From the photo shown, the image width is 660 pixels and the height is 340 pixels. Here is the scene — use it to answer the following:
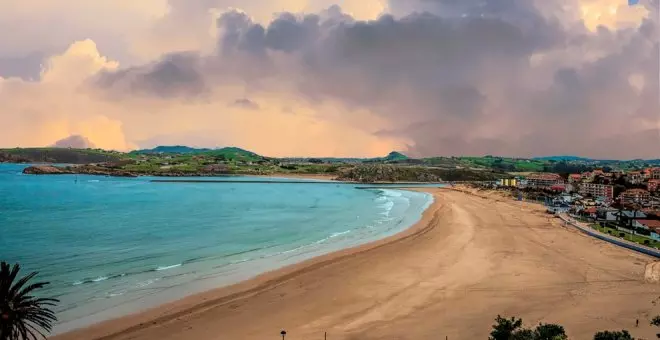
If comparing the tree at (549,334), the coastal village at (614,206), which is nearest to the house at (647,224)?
the coastal village at (614,206)

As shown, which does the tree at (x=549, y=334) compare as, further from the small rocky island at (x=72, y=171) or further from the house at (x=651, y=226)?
the small rocky island at (x=72, y=171)

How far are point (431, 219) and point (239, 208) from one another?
110ft

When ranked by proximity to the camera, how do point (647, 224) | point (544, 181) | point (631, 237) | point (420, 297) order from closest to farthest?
point (420, 297), point (631, 237), point (647, 224), point (544, 181)

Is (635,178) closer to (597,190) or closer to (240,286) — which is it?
(597,190)

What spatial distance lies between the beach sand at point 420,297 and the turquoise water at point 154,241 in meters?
3.02

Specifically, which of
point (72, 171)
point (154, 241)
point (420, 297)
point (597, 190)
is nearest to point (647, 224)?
Answer: point (420, 297)

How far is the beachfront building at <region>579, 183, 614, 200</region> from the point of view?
10505 centimetres

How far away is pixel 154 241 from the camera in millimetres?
45312

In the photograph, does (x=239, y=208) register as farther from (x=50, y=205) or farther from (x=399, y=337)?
(x=399, y=337)

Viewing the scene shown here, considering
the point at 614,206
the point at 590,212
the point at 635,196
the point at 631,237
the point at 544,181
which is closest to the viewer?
the point at 631,237

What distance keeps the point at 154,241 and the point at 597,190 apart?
351ft

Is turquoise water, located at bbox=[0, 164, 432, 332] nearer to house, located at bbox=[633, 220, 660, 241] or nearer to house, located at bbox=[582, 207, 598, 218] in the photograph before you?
house, located at bbox=[582, 207, 598, 218]

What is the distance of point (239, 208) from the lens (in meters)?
79.8

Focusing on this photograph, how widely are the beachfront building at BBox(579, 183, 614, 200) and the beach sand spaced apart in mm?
71085
